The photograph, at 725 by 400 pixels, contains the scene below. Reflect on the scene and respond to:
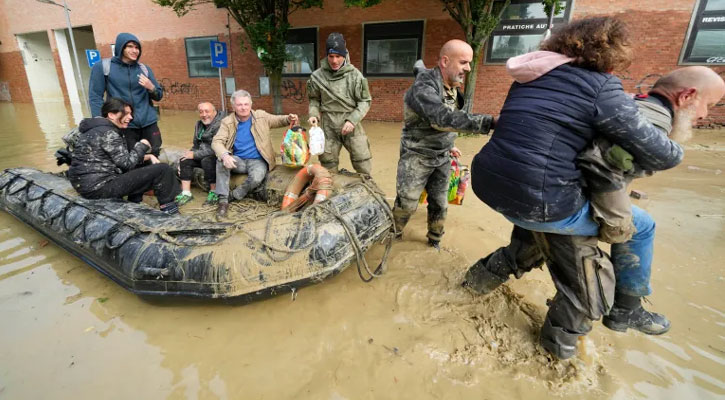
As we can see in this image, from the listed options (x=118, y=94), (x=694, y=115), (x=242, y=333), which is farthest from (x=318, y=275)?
(x=118, y=94)

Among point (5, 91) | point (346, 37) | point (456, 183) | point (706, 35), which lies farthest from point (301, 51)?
point (5, 91)

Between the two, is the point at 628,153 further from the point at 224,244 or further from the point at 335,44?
the point at 335,44

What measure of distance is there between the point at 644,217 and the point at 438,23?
10060mm

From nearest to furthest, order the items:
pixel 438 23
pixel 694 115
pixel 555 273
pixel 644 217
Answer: pixel 694 115, pixel 644 217, pixel 555 273, pixel 438 23

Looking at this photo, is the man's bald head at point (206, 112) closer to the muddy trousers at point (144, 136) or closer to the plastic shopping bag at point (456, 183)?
the muddy trousers at point (144, 136)

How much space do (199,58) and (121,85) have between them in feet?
40.0

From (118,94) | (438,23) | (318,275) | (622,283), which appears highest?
(438,23)

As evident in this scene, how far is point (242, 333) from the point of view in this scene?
237 cm

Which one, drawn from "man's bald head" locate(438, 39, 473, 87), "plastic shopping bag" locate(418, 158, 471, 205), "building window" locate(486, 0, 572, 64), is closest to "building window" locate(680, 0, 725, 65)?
"building window" locate(486, 0, 572, 64)

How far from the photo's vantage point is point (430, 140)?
284cm

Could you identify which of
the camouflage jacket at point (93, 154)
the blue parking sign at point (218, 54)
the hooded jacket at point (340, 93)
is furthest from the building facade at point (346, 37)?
the camouflage jacket at point (93, 154)

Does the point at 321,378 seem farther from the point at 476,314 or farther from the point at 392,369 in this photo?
the point at 476,314

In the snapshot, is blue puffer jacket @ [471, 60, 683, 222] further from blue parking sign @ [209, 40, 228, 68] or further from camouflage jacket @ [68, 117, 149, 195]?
blue parking sign @ [209, 40, 228, 68]

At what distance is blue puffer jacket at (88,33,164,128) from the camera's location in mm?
3838
